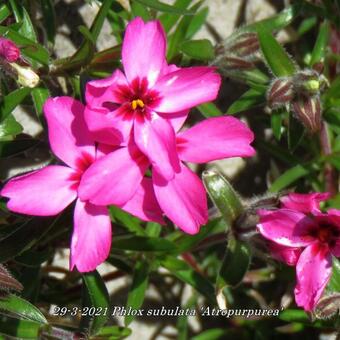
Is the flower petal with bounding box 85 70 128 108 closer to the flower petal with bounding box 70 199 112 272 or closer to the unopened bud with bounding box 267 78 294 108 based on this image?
the flower petal with bounding box 70 199 112 272

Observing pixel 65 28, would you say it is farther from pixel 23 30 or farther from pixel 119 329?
pixel 119 329

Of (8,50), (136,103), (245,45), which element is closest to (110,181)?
(136,103)

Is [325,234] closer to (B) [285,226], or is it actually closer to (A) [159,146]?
(B) [285,226]

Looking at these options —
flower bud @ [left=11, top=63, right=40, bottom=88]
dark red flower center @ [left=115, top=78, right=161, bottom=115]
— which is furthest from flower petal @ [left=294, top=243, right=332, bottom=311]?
flower bud @ [left=11, top=63, right=40, bottom=88]

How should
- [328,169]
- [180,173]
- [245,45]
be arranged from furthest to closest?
1. [328,169]
2. [245,45]
3. [180,173]

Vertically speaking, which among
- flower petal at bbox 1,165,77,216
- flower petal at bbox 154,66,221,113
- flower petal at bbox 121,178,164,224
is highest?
flower petal at bbox 154,66,221,113

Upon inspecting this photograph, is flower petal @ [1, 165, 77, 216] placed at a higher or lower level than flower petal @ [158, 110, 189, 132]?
lower

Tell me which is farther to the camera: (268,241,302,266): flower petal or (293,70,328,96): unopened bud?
(293,70,328,96): unopened bud

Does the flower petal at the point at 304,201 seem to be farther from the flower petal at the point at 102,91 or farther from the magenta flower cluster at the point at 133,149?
the flower petal at the point at 102,91
